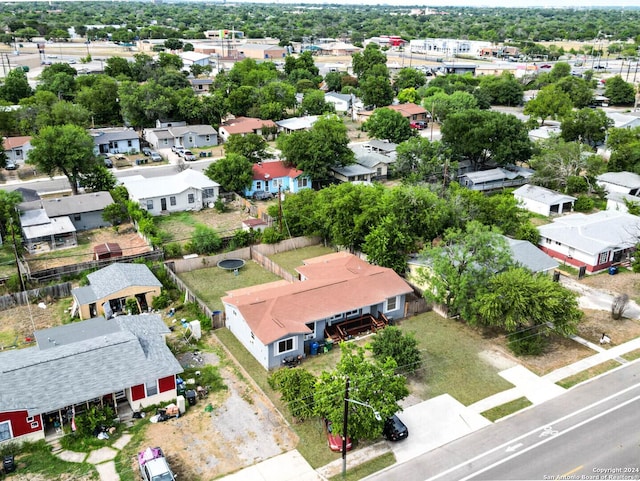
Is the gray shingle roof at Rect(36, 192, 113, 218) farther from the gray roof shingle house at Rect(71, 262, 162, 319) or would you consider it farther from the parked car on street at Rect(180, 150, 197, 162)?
the parked car on street at Rect(180, 150, 197, 162)

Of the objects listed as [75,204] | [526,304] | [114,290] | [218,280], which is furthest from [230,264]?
[526,304]

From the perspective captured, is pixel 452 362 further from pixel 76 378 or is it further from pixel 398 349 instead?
pixel 76 378

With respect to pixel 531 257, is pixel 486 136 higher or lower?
higher

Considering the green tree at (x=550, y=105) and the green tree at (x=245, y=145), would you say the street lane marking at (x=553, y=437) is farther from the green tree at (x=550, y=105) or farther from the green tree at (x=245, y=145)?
the green tree at (x=550, y=105)

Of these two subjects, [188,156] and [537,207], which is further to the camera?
[188,156]

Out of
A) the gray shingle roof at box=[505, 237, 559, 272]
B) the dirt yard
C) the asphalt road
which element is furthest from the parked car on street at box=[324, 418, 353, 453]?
the gray shingle roof at box=[505, 237, 559, 272]

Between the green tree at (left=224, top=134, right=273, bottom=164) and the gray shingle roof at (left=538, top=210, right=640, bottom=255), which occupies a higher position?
the green tree at (left=224, top=134, right=273, bottom=164)

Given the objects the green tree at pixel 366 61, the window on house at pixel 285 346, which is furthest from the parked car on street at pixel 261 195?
the green tree at pixel 366 61

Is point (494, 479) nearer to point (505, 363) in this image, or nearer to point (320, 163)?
point (505, 363)
